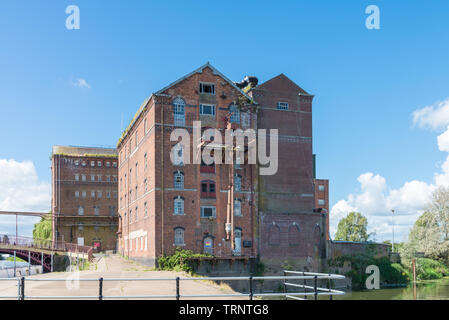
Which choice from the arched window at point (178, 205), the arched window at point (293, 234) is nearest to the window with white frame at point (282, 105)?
the arched window at point (293, 234)

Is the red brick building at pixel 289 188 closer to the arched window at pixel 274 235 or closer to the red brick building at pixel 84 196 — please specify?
the arched window at pixel 274 235

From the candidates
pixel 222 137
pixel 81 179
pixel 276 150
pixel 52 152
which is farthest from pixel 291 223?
pixel 52 152

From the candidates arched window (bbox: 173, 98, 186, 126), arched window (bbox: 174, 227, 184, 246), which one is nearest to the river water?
arched window (bbox: 174, 227, 184, 246)

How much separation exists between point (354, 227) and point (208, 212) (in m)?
60.0

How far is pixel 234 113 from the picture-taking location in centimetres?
4522

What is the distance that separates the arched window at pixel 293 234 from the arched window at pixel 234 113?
438 inches

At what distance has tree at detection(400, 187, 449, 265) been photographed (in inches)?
2275

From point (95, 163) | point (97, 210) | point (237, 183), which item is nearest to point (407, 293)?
point (237, 183)

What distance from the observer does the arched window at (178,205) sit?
42.6m

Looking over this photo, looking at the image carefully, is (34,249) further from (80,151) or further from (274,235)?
(274,235)

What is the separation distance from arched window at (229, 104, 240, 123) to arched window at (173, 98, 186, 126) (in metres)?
4.39

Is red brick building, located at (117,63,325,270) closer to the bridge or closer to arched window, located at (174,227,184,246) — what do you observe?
arched window, located at (174,227,184,246)
